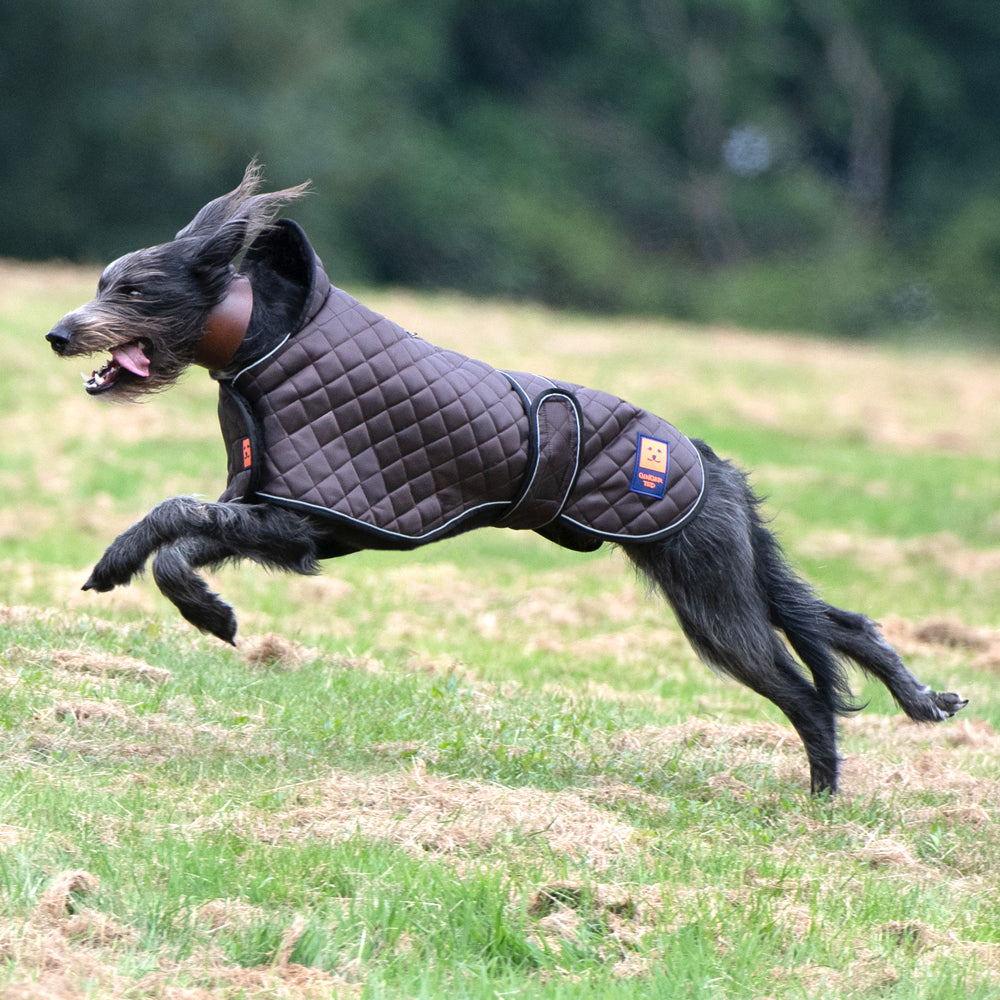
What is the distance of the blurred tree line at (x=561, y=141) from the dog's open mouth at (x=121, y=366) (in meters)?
31.1

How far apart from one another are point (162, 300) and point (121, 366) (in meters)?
0.30

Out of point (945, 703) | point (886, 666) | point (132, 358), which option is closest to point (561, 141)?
point (886, 666)

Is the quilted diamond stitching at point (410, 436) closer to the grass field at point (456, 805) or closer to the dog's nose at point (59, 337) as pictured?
the dog's nose at point (59, 337)

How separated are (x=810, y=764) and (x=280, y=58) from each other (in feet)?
116

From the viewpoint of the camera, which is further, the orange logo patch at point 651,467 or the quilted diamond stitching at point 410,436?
the orange logo patch at point 651,467

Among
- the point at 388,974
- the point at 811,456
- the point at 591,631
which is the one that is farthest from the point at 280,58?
the point at 388,974

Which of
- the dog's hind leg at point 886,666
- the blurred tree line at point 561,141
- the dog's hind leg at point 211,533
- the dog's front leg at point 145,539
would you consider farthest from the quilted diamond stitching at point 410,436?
the blurred tree line at point 561,141

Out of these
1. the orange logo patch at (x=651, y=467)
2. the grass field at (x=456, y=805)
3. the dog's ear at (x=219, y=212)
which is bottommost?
the grass field at (x=456, y=805)

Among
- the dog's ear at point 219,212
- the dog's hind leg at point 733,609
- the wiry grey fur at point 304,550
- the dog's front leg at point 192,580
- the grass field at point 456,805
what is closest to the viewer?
the grass field at point 456,805

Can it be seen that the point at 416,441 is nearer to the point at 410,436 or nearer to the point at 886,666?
the point at 410,436

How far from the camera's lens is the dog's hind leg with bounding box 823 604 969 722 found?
5641 mm

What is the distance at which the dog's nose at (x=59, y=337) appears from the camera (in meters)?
4.92

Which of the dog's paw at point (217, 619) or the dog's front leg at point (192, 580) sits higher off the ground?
the dog's front leg at point (192, 580)

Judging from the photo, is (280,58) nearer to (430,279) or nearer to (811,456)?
(430,279)
